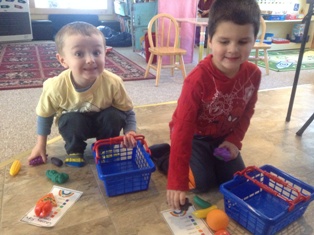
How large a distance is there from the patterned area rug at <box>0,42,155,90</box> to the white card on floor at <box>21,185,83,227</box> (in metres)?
1.53

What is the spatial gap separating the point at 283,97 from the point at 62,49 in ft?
5.33

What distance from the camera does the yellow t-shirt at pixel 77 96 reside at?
1138mm

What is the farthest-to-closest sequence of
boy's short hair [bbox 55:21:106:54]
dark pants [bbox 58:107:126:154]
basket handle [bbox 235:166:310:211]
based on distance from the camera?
dark pants [bbox 58:107:126:154]
boy's short hair [bbox 55:21:106:54]
basket handle [bbox 235:166:310:211]

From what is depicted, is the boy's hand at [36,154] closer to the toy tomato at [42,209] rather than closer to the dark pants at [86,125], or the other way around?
the dark pants at [86,125]

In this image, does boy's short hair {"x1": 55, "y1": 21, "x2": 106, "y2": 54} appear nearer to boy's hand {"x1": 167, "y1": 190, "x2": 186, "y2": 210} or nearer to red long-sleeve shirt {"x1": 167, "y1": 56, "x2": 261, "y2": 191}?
red long-sleeve shirt {"x1": 167, "y1": 56, "x2": 261, "y2": 191}

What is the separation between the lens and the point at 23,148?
1.38m

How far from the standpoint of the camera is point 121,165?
4.00 ft

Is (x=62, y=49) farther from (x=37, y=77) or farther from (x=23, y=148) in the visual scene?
(x=37, y=77)

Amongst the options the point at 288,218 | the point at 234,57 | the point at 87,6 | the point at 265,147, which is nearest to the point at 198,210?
the point at 288,218

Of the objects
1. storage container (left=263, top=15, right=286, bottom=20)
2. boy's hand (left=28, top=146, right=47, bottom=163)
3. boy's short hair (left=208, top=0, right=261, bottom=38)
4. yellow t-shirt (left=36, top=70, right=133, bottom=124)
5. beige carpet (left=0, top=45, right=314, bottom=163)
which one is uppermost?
boy's short hair (left=208, top=0, right=261, bottom=38)

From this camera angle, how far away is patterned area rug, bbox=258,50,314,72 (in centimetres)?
321

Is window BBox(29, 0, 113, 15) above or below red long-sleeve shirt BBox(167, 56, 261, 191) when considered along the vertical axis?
above

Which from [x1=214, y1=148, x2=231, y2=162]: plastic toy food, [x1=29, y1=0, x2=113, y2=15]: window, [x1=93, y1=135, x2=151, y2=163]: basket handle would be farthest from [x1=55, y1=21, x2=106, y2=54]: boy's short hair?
[x1=29, y1=0, x2=113, y2=15]: window

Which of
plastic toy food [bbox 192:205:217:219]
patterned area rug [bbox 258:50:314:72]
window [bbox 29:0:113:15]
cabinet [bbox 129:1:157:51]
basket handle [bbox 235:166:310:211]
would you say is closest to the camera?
basket handle [bbox 235:166:310:211]
